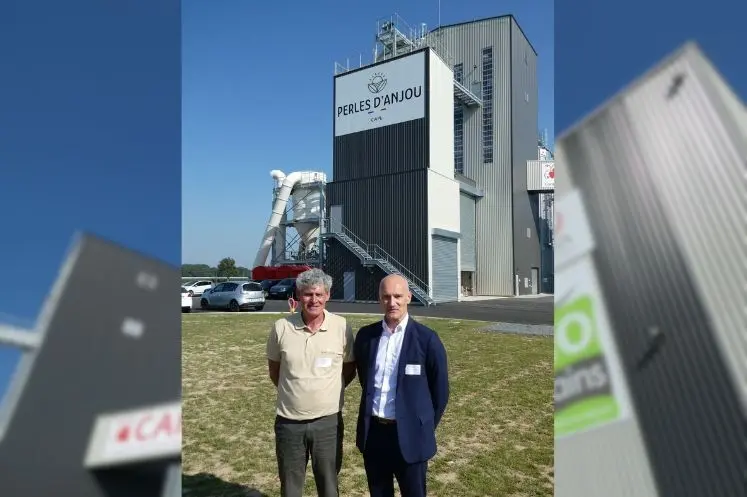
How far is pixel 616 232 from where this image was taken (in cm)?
227

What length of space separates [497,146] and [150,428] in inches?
1271

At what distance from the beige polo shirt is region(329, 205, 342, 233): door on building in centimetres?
2556

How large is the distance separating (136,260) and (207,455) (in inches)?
120

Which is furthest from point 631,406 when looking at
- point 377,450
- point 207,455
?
point 207,455

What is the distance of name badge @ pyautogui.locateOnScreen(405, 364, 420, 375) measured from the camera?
260 cm

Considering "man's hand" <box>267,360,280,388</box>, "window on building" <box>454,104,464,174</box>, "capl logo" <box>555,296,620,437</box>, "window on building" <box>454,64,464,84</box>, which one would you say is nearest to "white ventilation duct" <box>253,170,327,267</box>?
"window on building" <box>454,104,464,174</box>

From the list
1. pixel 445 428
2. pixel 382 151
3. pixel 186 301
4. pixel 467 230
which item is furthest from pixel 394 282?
pixel 467 230

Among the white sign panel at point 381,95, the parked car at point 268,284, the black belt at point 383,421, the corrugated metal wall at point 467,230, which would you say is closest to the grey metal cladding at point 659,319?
the black belt at point 383,421

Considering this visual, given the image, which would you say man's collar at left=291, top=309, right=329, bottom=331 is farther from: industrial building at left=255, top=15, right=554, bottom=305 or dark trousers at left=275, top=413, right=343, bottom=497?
industrial building at left=255, top=15, right=554, bottom=305

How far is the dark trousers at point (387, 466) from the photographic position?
261 cm

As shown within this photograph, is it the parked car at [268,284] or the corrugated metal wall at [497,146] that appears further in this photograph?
the corrugated metal wall at [497,146]

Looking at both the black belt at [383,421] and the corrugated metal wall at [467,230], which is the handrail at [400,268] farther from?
the black belt at [383,421]

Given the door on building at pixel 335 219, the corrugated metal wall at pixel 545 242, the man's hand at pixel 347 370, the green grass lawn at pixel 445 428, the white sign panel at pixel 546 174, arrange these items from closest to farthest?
the man's hand at pixel 347 370, the green grass lawn at pixel 445 428, the door on building at pixel 335 219, the white sign panel at pixel 546 174, the corrugated metal wall at pixel 545 242

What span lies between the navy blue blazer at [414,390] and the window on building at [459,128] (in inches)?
1253
